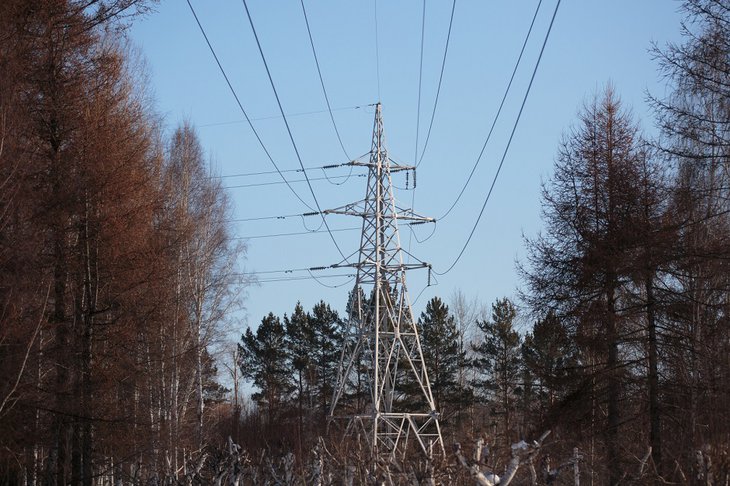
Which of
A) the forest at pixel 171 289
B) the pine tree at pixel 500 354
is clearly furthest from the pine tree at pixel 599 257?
the pine tree at pixel 500 354

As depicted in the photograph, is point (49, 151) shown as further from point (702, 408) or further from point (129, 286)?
point (702, 408)

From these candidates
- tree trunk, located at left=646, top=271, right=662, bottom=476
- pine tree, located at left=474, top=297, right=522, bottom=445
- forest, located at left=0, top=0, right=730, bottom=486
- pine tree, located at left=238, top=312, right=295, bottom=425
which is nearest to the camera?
forest, located at left=0, top=0, right=730, bottom=486

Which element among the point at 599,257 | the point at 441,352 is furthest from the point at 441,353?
the point at 599,257

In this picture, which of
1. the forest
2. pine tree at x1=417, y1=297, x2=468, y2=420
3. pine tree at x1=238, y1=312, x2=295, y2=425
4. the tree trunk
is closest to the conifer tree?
pine tree at x1=417, y1=297, x2=468, y2=420

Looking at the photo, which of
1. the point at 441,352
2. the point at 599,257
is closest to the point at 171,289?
the point at 599,257

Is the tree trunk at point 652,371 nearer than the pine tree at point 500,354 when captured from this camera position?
Yes

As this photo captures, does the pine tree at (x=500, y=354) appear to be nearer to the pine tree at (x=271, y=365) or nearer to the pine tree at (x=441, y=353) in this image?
the pine tree at (x=441, y=353)

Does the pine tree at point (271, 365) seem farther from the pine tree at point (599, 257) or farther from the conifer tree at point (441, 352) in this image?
the pine tree at point (599, 257)

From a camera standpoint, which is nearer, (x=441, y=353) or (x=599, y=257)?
(x=599, y=257)

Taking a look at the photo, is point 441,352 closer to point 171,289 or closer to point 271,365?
point 271,365

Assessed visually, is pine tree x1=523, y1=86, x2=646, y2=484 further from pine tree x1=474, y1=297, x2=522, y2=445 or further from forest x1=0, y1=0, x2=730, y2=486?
pine tree x1=474, y1=297, x2=522, y2=445

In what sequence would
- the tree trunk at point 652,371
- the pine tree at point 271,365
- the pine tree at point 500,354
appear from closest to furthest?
the tree trunk at point 652,371 < the pine tree at point 500,354 < the pine tree at point 271,365

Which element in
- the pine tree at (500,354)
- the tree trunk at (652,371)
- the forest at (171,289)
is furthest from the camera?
the pine tree at (500,354)

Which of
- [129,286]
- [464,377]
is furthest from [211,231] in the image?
[464,377]
